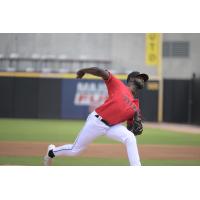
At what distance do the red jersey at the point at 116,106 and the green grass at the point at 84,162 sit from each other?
1.39 meters

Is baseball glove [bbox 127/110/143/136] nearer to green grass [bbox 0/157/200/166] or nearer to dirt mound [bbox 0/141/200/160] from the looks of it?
green grass [bbox 0/157/200/166]

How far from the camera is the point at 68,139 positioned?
31.1 feet

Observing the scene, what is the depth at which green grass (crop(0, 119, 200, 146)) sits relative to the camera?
9.48m

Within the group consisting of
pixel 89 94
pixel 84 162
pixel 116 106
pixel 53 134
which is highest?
pixel 116 106

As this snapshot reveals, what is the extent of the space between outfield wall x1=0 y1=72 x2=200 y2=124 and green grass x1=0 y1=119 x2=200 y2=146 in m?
0.36

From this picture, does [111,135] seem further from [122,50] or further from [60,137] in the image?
[122,50]

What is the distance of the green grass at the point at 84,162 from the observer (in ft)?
20.8

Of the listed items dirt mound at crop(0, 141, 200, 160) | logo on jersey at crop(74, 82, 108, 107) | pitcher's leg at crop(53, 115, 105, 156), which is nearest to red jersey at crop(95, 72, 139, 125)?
pitcher's leg at crop(53, 115, 105, 156)

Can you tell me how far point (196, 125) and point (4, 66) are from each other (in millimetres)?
4413

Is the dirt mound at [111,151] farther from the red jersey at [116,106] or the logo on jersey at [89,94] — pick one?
the logo on jersey at [89,94]

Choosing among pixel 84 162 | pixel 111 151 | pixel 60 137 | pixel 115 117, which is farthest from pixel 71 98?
pixel 115 117

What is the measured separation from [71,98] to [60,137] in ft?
15.8

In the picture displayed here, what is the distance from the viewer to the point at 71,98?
1460 centimetres

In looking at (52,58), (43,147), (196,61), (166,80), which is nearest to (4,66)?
(52,58)
